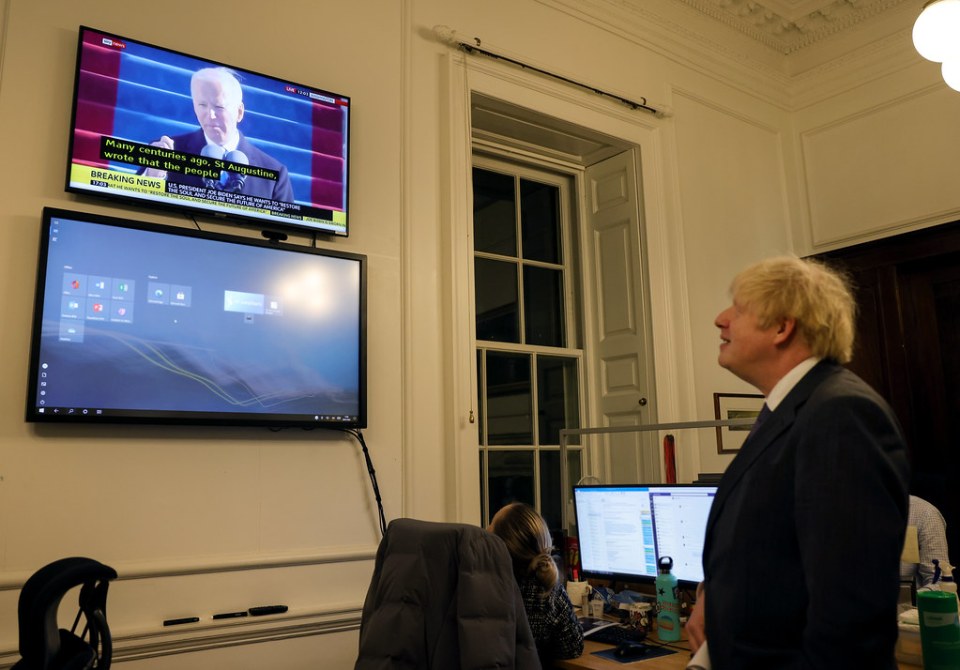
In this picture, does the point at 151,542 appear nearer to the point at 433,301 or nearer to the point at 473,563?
the point at 473,563

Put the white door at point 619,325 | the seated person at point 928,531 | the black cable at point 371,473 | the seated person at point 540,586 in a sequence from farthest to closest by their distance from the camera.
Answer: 1. the white door at point 619,325
2. the seated person at point 928,531
3. the black cable at point 371,473
4. the seated person at point 540,586

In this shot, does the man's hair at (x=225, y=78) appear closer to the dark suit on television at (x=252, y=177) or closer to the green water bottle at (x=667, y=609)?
the dark suit on television at (x=252, y=177)

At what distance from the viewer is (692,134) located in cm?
426

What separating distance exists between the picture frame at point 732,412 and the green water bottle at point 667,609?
179 centimetres

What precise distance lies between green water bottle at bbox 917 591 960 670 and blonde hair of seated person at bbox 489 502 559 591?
0.91 m

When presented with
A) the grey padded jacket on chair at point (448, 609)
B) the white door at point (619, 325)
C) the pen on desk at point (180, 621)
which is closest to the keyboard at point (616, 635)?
the grey padded jacket on chair at point (448, 609)

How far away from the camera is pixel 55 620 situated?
4.64 ft

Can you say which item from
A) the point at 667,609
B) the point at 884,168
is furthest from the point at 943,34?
the point at 884,168

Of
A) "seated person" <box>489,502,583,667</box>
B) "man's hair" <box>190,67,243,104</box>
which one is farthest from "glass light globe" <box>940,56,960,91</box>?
"man's hair" <box>190,67,243,104</box>

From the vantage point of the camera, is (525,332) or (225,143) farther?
(525,332)

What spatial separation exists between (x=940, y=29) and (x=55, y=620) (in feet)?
8.49

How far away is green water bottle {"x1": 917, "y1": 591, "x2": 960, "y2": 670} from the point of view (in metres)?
1.58

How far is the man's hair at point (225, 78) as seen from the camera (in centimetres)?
262

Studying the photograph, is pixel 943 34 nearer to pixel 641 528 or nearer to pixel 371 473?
pixel 641 528
